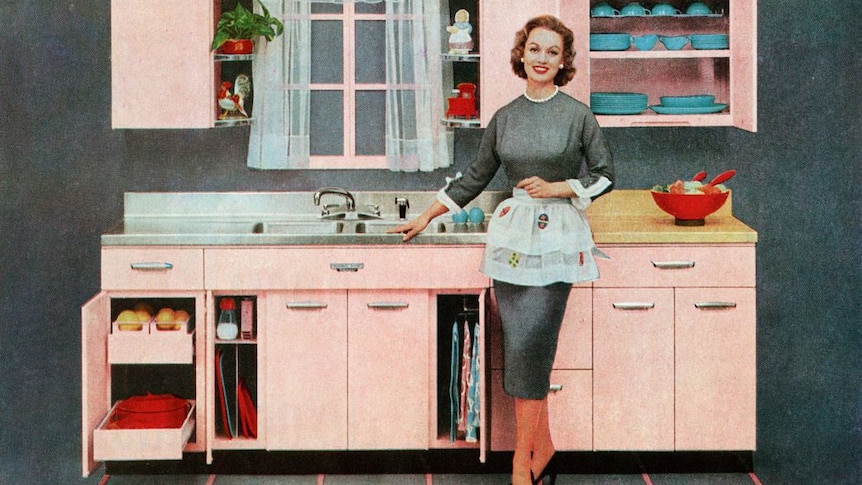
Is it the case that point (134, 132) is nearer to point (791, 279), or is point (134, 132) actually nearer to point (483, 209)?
point (483, 209)

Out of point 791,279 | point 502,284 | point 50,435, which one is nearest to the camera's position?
point 502,284

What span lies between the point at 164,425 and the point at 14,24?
1737 mm

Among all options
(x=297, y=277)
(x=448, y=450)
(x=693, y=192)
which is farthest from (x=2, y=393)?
(x=693, y=192)

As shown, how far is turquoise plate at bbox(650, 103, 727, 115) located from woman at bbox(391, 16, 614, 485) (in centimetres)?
73

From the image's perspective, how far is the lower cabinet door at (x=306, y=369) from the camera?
14.4 ft

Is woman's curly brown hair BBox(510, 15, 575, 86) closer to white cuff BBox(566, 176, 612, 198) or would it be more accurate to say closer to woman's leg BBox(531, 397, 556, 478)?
white cuff BBox(566, 176, 612, 198)

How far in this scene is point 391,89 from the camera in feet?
15.8

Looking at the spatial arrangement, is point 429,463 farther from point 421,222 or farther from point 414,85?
point 414,85

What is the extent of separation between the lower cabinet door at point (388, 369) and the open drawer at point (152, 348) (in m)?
0.60

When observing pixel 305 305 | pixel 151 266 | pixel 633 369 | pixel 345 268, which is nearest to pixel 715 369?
pixel 633 369

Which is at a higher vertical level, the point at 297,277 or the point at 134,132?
the point at 134,132

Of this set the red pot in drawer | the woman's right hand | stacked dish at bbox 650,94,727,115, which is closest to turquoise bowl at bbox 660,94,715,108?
stacked dish at bbox 650,94,727,115

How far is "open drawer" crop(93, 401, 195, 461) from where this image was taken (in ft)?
13.6

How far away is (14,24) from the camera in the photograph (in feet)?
15.7
